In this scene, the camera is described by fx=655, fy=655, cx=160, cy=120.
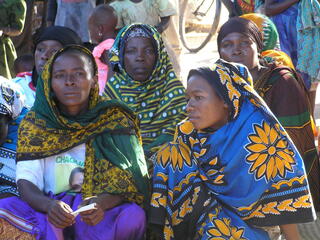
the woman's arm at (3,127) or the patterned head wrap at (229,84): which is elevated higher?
the patterned head wrap at (229,84)

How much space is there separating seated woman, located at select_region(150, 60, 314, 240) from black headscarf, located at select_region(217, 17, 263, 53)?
126 cm

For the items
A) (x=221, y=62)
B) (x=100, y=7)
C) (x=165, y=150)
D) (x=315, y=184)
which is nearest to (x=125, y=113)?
(x=165, y=150)

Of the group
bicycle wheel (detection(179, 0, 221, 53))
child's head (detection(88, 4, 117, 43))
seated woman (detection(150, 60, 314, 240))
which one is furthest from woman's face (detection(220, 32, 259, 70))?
bicycle wheel (detection(179, 0, 221, 53))

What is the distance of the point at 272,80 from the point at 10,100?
6.13 feet

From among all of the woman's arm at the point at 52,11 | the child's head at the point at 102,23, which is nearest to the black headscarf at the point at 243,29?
the child's head at the point at 102,23

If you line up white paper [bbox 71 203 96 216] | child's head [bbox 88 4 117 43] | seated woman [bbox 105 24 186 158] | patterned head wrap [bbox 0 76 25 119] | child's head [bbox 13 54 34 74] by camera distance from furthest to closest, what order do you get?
child's head [bbox 13 54 34 74] → child's head [bbox 88 4 117 43] → seated woman [bbox 105 24 186 158] → patterned head wrap [bbox 0 76 25 119] → white paper [bbox 71 203 96 216]

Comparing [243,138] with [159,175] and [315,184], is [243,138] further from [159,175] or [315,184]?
[315,184]

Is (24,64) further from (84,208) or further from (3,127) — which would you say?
(84,208)

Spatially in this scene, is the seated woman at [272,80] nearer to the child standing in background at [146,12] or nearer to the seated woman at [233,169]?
the seated woman at [233,169]

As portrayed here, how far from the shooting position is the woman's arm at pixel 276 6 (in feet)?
20.5

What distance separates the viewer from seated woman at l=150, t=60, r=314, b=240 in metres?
3.33

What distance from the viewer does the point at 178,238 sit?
3.55 metres

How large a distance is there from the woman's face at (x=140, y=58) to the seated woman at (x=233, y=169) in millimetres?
1196

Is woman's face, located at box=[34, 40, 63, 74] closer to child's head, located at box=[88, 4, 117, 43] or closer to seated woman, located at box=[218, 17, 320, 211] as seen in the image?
seated woman, located at box=[218, 17, 320, 211]
